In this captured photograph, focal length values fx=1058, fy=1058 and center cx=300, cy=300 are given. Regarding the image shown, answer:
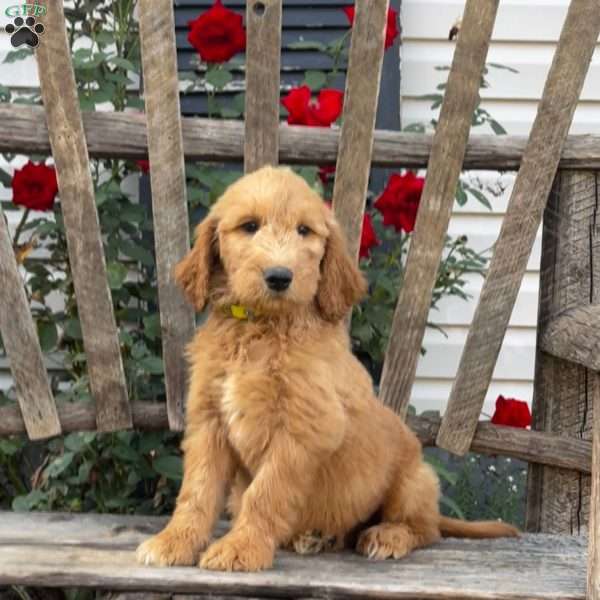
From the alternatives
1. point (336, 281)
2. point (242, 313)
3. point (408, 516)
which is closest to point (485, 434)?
point (408, 516)

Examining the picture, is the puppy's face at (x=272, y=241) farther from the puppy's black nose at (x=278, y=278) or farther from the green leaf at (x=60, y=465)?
the green leaf at (x=60, y=465)

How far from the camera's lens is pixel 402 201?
3447mm

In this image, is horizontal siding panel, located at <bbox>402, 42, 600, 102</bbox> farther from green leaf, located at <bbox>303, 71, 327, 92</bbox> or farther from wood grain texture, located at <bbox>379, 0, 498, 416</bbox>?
wood grain texture, located at <bbox>379, 0, 498, 416</bbox>

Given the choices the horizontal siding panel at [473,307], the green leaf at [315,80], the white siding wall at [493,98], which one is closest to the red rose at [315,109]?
the green leaf at [315,80]

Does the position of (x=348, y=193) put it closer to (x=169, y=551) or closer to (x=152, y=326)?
(x=152, y=326)

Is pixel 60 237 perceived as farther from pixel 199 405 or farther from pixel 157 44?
pixel 199 405

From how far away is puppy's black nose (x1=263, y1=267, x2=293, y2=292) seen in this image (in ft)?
8.14

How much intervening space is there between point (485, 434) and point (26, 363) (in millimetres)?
1500

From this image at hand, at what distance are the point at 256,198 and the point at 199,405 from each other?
1.85 ft

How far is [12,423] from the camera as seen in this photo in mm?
3396

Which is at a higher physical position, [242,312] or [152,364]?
[242,312]

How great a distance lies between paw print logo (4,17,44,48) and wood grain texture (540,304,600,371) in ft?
5.86

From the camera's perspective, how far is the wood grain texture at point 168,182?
3.22 meters

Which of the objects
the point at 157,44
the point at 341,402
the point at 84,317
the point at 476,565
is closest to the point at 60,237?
the point at 84,317
